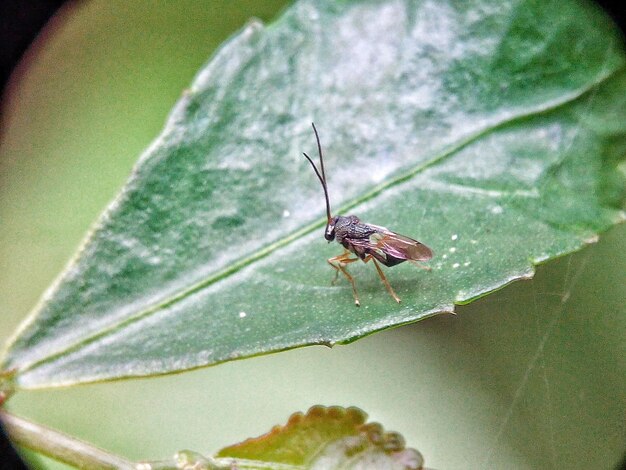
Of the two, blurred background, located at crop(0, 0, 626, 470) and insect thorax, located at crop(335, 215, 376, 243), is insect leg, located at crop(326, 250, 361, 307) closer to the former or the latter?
insect thorax, located at crop(335, 215, 376, 243)

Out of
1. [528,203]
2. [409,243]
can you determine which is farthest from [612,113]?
[409,243]

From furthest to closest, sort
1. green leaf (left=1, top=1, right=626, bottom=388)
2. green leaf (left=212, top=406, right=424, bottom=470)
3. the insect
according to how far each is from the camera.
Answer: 1. the insect
2. green leaf (left=1, top=1, right=626, bottom=388)
3. green leaf (left=212, top=406, right=424, bottom=470)

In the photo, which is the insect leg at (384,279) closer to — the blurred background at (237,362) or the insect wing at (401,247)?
the insect wing at (401,247)

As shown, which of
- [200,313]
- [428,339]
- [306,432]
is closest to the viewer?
[306,432]

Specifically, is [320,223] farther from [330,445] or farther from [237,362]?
[237,362]

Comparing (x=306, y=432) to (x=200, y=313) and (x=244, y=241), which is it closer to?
(x=200, y=313)

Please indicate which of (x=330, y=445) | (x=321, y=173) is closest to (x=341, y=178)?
(x=321, y=173)

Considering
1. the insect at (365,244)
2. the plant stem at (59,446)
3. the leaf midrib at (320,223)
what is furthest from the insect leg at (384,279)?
the plant stem at (59,446)

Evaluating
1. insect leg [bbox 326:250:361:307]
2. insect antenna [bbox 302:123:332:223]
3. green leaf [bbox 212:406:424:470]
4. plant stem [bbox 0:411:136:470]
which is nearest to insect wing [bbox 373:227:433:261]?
insect leg [bbox 326:250:361:307]
